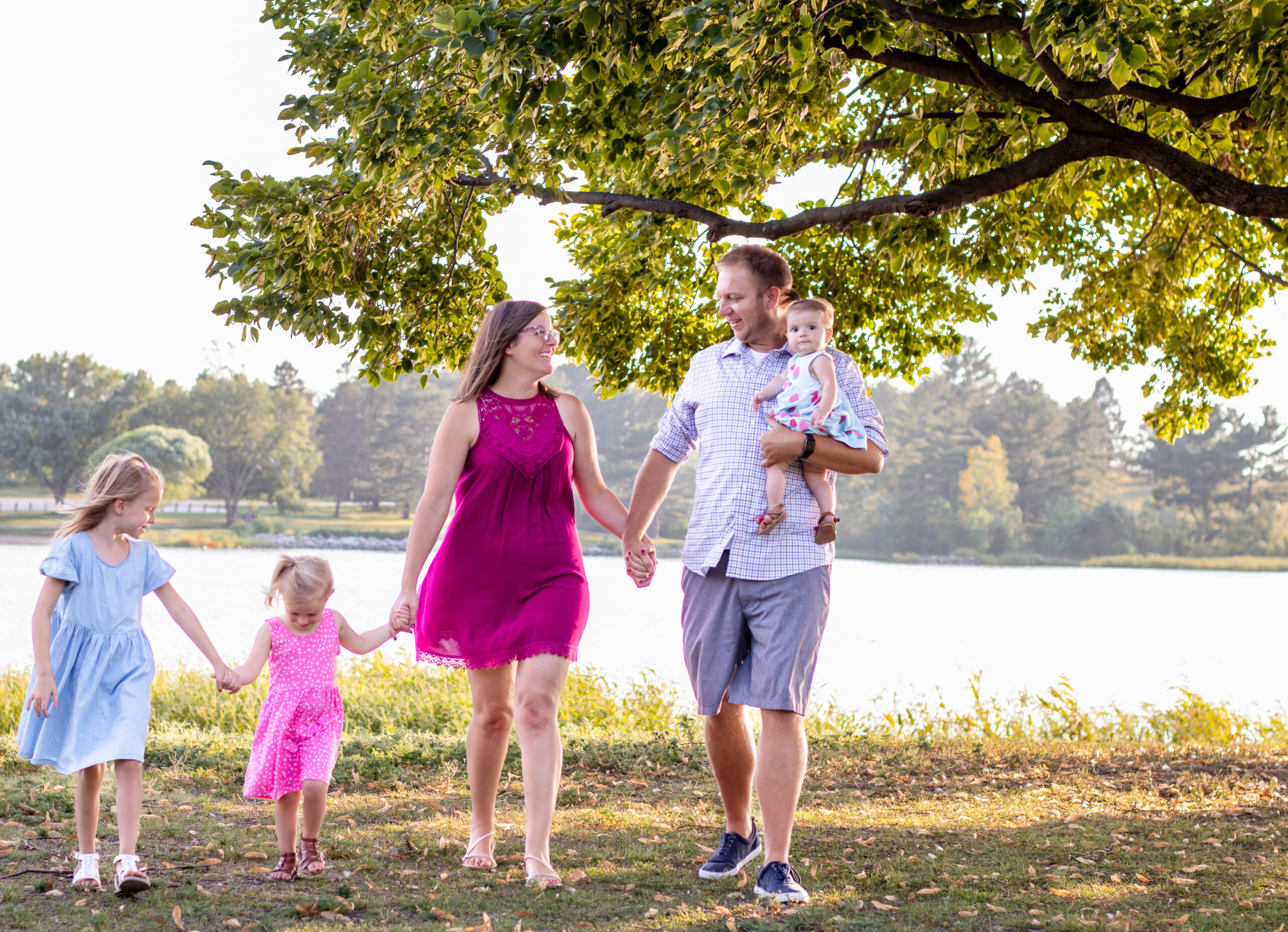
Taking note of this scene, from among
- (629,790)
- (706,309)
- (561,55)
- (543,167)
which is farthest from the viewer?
(706,309)

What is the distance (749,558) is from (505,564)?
2.99 feet

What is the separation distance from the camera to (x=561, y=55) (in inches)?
189

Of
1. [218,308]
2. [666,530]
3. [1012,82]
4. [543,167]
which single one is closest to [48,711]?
[218,308]

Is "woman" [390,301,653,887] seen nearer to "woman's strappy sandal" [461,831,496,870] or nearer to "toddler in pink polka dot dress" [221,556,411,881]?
"woman's strappy sandal" [461,831,496,870]

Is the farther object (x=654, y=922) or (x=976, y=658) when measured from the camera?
(x=976, y=658)

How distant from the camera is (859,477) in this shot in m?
66.8

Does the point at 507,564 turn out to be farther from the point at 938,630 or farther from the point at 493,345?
the point at 938,630

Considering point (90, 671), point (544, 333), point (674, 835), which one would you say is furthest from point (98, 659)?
point (674, 835)

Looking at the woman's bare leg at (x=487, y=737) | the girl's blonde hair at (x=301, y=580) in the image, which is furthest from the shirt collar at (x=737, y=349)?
the girl's blonde hair at (x=301, y=580)

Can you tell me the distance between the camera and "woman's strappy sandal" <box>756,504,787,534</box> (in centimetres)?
399

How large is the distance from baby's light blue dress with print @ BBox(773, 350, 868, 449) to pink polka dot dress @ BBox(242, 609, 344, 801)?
184cm

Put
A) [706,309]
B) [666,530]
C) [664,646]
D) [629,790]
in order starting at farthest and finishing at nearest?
[666,530]
[664,646]
[706,309]
[629,790]

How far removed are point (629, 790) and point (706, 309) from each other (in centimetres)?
428

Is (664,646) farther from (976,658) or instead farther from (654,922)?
(654,922)
